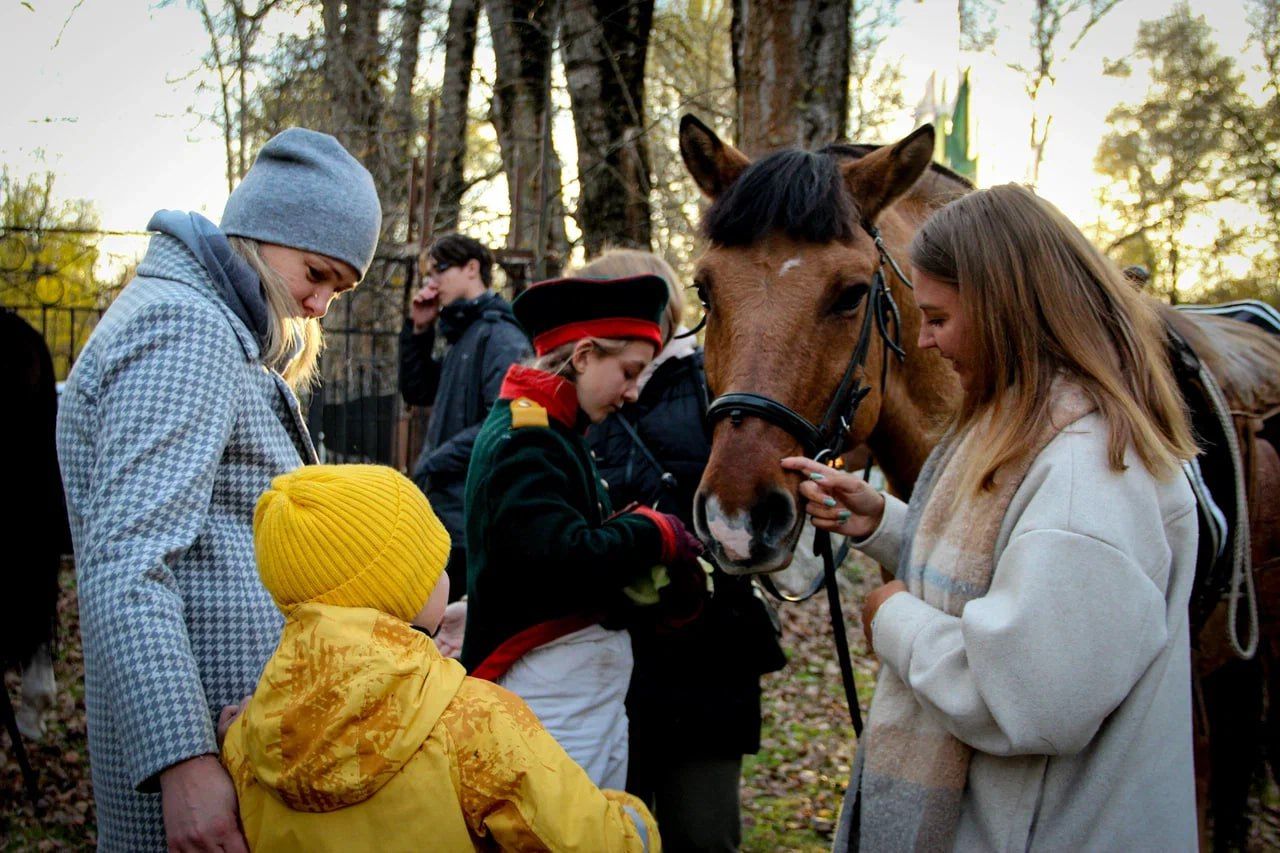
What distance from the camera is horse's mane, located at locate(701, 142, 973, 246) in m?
2.57

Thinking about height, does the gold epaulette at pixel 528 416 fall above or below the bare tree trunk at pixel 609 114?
below

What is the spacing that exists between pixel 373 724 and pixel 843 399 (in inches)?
61.4

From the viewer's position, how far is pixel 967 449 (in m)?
1.78

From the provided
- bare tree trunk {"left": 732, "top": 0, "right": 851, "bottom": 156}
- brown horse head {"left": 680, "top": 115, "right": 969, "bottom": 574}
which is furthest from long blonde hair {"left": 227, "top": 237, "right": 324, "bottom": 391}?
bare tree trunk {"left": 732, "top": 0, "right": 851, "bottom": 156}

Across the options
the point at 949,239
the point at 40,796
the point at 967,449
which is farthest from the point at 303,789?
the point at 40,796

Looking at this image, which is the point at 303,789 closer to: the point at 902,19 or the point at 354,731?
the point at 354,731

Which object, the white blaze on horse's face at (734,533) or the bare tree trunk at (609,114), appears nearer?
the white blaze on horse's face at (734,533)

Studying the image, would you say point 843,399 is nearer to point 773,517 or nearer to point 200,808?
point 773,517

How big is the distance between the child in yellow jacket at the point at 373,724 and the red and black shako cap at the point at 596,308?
3.26ft

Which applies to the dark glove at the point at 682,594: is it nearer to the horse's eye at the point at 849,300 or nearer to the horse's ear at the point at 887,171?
the horse's eye at the point at 849,300

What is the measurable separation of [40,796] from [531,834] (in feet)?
13.8

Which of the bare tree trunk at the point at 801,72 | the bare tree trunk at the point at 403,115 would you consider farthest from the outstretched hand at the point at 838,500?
the bare tree trunk at the point at 403,115

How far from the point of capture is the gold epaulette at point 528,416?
2.28 meters

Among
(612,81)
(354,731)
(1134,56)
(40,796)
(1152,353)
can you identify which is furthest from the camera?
(1134,56)
